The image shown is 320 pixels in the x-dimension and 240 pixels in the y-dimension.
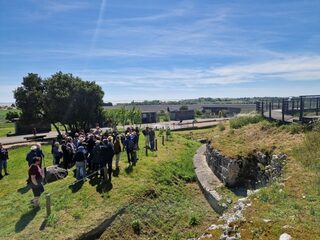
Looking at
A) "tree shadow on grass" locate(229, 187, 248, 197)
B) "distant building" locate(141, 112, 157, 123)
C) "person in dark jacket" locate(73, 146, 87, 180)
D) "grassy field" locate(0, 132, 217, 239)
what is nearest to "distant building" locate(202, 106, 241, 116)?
"distant building" locate(141, 112, 157, 123)

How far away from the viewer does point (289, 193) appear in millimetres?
9352

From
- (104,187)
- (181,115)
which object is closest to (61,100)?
(104,187)

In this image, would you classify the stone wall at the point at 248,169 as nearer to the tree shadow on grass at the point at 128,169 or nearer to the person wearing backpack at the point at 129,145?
the tree shadow on grass at the point at 128,169

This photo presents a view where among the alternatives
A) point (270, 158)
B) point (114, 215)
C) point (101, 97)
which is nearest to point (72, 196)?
point (114, 215)

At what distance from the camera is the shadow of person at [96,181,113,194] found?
14461 mm

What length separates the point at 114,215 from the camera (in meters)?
13.0

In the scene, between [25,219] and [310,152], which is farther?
[310,152]

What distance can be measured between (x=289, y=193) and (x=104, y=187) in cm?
811

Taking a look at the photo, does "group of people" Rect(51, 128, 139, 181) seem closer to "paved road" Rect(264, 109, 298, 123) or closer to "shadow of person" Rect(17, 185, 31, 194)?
"shadow of person" Rect(17, 185, 31, 194)

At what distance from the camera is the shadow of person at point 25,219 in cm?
1180

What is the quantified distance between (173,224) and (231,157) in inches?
184

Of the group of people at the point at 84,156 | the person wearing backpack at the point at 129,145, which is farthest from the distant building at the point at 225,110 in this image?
the group of people at the point at 84,156

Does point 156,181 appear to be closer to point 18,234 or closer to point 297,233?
point 18,234

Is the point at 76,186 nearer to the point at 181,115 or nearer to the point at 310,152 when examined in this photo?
the point at 310,152
